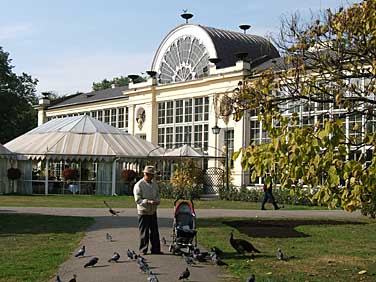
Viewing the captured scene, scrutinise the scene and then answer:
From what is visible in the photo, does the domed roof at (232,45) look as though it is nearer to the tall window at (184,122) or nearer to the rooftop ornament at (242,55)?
the rooftop ornament at (242,55)


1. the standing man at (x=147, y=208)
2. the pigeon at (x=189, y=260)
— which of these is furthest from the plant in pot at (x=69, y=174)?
the pigeon at (x=189, y=260)

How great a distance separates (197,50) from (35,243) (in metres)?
35.8

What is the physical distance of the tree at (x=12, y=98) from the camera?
68375 millimetres

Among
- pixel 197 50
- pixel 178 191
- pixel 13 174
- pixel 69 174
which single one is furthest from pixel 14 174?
pixel 197 50

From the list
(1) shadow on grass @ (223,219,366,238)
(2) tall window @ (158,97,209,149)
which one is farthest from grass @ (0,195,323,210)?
(2) tall window @ (158,97,209,149)

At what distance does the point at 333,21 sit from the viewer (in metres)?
10.5

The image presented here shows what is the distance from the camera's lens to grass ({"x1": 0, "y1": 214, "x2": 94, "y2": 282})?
36.3 feet

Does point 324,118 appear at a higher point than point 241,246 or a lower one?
higher

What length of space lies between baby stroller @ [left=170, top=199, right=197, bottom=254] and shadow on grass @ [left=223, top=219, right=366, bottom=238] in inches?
156

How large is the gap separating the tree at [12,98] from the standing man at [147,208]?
187 feet

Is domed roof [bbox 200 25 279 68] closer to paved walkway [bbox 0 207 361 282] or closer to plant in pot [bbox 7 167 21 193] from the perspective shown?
plant in pot [bbox 7 167 21 193]

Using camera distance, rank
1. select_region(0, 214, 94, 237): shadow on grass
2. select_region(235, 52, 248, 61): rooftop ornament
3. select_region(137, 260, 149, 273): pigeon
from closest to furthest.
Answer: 1. select_region(137, 260, 149, 273): pigeon
2. select_region(0, 214, 94, 237): shadow on grass
3. select_region(235, 52, 248, 61): rooftop ornament

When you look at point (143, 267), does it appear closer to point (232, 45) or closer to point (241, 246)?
point (241, 246)

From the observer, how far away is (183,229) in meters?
13.2
